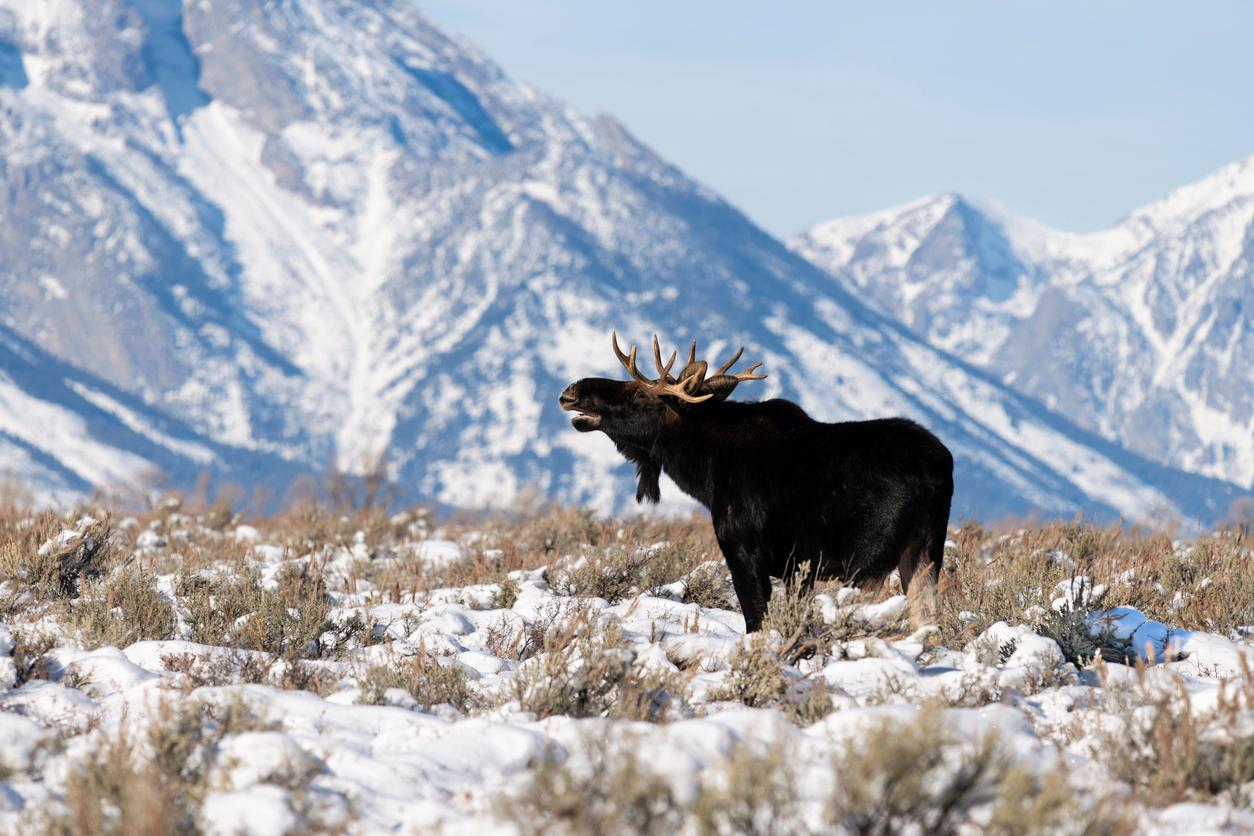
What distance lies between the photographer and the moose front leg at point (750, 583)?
811cm

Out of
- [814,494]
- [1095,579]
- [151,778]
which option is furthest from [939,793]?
[1095,579]

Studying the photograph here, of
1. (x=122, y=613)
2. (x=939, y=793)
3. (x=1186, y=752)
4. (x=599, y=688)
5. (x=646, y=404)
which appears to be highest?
(x=1186, y=752)

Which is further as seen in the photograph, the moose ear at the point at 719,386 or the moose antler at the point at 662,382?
the moose ear at the point at 719,386

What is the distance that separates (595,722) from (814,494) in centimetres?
288

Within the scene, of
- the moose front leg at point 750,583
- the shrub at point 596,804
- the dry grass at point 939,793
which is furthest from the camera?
the moose front leg at point 750,583

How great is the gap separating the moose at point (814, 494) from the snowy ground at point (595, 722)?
0.42 m

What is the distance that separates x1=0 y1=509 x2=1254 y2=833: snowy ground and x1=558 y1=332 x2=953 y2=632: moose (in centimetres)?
42

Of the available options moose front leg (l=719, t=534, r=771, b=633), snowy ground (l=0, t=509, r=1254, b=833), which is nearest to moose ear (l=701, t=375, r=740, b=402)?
moose front leg (l=719, t=534, r=771, b=633)

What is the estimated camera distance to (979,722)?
215 inches

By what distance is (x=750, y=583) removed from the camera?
8164mm

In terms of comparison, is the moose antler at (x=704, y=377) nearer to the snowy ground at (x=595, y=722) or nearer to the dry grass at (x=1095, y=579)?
the snowy ground at (x=595, y=722)

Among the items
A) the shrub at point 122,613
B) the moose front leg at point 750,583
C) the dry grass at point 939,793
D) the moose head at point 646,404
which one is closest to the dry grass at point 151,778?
the dry grass at point 939,793

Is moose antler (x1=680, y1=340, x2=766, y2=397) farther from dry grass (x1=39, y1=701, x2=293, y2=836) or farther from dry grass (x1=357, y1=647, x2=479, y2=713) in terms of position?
dry grass (x1=39, y1=701, x2=293, y2=836)

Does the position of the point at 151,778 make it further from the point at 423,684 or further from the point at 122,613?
the point at 122,613
